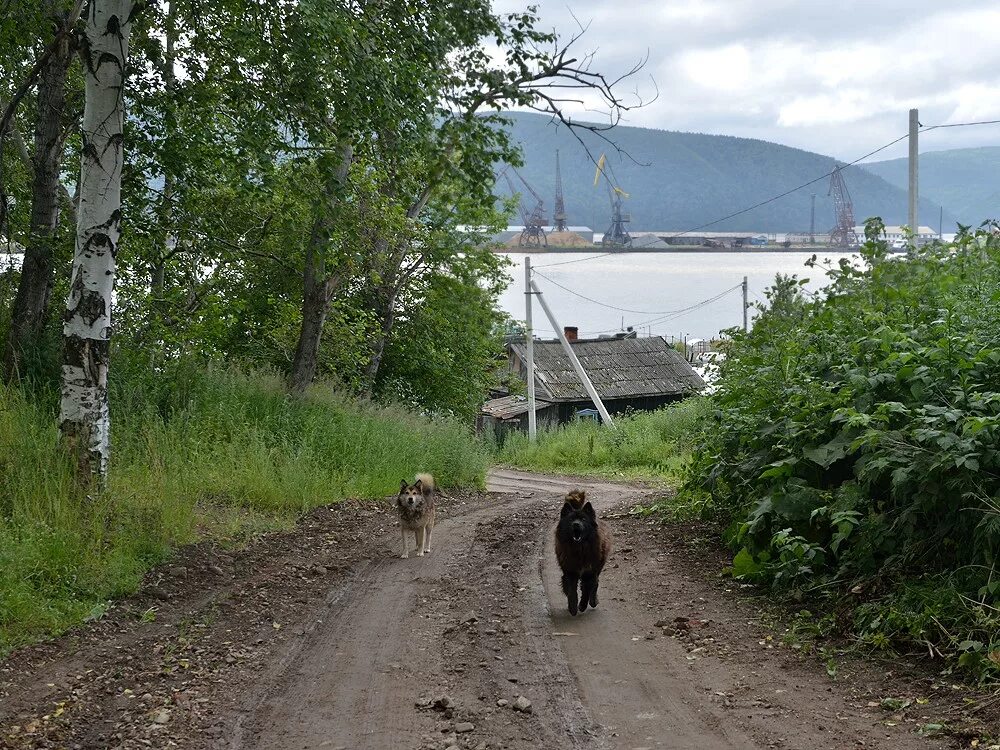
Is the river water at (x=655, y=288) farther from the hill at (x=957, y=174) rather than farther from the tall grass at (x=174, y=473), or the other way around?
the tall grass at (x=174, y=473)

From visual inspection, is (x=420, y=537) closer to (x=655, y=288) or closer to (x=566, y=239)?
(x=566, y=239)

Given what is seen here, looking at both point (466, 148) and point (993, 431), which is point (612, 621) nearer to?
point (993, 431)

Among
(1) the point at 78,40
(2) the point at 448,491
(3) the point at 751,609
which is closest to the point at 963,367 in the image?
(3) the point at 751,609

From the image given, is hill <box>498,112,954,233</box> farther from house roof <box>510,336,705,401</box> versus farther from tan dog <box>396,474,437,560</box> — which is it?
tan dog <box>396,474,437,560</box>

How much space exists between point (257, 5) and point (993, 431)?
8.28 m

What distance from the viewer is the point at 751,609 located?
814 centimetres

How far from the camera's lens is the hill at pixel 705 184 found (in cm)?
9381

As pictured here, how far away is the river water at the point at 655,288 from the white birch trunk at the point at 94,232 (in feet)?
113

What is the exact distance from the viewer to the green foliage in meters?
6.69

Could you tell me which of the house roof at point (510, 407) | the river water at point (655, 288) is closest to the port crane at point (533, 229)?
the river water at point (655, 288)

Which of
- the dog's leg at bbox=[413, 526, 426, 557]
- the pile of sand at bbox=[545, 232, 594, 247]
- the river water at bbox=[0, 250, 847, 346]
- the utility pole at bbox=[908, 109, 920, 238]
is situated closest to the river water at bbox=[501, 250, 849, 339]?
the river water at bbox=[0, 250, 847, 346]

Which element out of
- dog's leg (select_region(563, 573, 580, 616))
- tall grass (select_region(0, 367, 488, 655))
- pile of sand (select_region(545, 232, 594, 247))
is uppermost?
pile of sand (select_region(545, 232, 594, 247))

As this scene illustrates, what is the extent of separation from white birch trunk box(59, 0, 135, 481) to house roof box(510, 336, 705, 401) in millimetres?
40154

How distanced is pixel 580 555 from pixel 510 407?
42.4 metres
